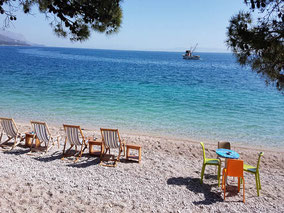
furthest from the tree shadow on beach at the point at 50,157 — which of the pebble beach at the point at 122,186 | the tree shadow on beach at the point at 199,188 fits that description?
the tree shadow on beach at the point at 199,188

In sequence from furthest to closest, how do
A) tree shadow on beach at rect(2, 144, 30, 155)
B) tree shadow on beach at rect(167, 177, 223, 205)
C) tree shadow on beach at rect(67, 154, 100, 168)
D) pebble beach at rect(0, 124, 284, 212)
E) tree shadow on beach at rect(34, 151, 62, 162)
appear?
tree shadow on beach at rect(2, 144, 30, 155)
tree shadow on beach at rect(34, 151, 62, 162)
tree shadow on beach at rect(67, 154, 100, 168)
tree shadow on beach at rect(167, 177, 223, 205)
pebble beach at rect(0, 124, 284, 212)

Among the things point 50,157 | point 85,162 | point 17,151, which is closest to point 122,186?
point 85,162

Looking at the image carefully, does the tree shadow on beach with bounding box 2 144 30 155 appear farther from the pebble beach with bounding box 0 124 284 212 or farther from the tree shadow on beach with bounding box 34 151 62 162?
the tree shadow on beach with bounding box 34 151 62 162

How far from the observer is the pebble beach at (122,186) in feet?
14.8

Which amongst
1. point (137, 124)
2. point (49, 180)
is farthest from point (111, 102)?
point (49, 180)

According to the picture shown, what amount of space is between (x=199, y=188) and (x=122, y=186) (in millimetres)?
1725

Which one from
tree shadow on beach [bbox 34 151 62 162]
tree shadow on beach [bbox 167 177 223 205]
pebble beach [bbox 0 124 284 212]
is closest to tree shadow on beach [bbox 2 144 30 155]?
pebble beach [bbox 0 124 284 212]

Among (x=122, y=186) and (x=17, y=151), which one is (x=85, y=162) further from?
(x=17, y=151)

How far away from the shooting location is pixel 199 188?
5.52 m

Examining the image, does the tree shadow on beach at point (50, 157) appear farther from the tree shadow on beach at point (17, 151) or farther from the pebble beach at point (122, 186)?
the tree shadow on beach at point (17, 151)

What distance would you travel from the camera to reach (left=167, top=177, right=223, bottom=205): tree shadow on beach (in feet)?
16.4

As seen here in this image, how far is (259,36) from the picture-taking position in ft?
14.2

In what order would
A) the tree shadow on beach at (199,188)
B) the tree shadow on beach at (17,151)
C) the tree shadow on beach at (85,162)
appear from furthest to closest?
the tree shadow on beach at (17,151)
the tree shadow on beach at (85,162)
the tree shadow on beach at (199,188)

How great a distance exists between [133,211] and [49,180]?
209 cm
